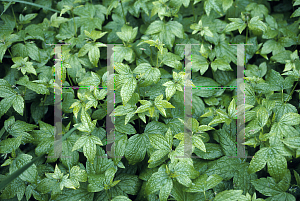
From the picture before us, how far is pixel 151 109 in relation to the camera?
1750mm

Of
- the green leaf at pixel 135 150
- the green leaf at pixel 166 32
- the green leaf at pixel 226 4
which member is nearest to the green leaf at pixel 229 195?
the green leaf at pixel 135 150

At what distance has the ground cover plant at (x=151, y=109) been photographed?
1749 millimetres

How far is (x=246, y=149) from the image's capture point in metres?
1.99

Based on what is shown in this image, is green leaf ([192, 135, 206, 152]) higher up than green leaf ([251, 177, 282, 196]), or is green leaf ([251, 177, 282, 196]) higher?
green leaf ([192, 135, 206, 152])

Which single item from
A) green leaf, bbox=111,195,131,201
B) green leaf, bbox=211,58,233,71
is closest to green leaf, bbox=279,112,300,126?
green leaf, bbox=211,58,233,71

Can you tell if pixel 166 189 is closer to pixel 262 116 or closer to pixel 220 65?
pixel 262 116

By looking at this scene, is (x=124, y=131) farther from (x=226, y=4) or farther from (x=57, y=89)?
(x=226, y=4)

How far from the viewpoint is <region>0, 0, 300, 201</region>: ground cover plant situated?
175 cm

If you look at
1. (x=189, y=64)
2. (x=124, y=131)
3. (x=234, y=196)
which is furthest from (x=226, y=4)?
(x=234, y=196)

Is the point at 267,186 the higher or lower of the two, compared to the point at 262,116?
lower

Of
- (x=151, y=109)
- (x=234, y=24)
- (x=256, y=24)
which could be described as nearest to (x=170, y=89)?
(x=151, y=109)

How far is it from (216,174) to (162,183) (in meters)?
0.45

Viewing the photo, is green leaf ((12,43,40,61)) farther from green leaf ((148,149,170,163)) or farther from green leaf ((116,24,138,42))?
green leaf ((148,149,170,163))

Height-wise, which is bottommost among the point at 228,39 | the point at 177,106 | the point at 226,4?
the point at 177,106
